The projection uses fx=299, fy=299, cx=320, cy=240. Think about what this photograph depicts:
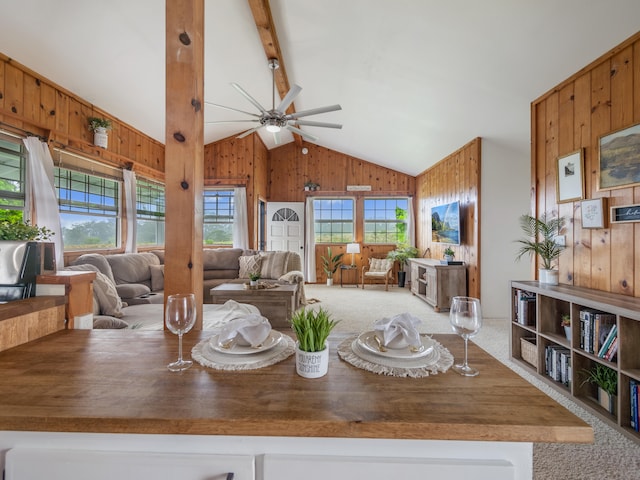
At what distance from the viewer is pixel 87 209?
12.3 ft

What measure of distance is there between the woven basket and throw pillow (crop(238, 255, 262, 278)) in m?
3.55

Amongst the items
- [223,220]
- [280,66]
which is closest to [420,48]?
[280,66]

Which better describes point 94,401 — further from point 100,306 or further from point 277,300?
point 277,300

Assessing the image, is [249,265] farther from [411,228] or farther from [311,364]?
[311,364]

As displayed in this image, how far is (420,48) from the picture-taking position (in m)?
2.68

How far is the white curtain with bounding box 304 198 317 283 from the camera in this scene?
6.96 m

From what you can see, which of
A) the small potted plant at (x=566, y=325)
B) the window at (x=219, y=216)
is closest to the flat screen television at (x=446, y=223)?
the small potted plant at (x=566, y=325)

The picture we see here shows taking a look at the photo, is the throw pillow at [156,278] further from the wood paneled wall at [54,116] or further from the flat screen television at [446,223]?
the flat screen television at [446,223]

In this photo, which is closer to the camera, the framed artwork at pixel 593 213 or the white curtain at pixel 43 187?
the framed artwork at pixel 593 213

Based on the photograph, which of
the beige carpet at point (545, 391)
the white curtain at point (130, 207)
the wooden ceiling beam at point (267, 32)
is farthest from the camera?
the white curtain at point (130, 207)

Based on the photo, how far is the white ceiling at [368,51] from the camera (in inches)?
84.4

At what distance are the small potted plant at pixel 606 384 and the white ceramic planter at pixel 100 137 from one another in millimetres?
5157

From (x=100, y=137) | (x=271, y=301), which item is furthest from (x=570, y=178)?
(x=100, y=137)

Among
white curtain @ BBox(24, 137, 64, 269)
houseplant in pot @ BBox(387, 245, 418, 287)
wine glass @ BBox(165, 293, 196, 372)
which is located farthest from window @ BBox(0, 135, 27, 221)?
houseplant in pot @ BBox(387, 245, 418, 287)
